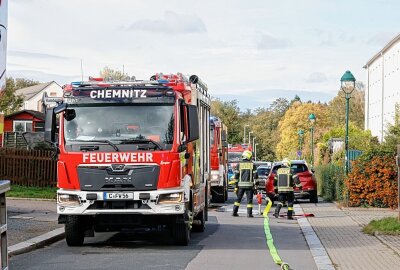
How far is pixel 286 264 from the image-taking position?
1189 centimetres

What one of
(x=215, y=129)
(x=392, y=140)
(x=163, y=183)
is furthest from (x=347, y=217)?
(x=163, y=183)

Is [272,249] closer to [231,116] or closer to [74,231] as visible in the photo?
[74,231]

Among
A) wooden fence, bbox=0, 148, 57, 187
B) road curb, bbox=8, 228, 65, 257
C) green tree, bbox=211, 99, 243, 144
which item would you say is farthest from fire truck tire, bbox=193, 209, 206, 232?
green tree, bbox=211, 99, 243, 144

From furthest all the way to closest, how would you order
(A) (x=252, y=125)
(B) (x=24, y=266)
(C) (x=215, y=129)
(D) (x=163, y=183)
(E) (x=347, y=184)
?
(A) (x=252, y=125)
(C) (x=215, y=129)
(E) (x=347, y=184)
(D) (x=163, y=183)
(B) (x=24, y=266)

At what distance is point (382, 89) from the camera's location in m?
76.6

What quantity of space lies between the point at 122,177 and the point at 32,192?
615 inches

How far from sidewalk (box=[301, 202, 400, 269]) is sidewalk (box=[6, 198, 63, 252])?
5678 mm

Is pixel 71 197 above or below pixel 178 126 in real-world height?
below

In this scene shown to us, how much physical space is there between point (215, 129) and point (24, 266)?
18053 mm

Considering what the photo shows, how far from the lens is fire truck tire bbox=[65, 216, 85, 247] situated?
14.2 meters

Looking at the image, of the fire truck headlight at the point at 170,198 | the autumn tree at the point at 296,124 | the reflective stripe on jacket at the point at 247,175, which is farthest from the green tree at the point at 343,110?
the fire truck headlight at the point at 170,198

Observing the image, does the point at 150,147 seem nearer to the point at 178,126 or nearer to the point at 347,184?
the point at 178,126

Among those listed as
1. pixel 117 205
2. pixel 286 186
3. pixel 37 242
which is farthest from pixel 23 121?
pixel 117 205

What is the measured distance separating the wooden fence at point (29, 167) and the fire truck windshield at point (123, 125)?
59.5 ft
